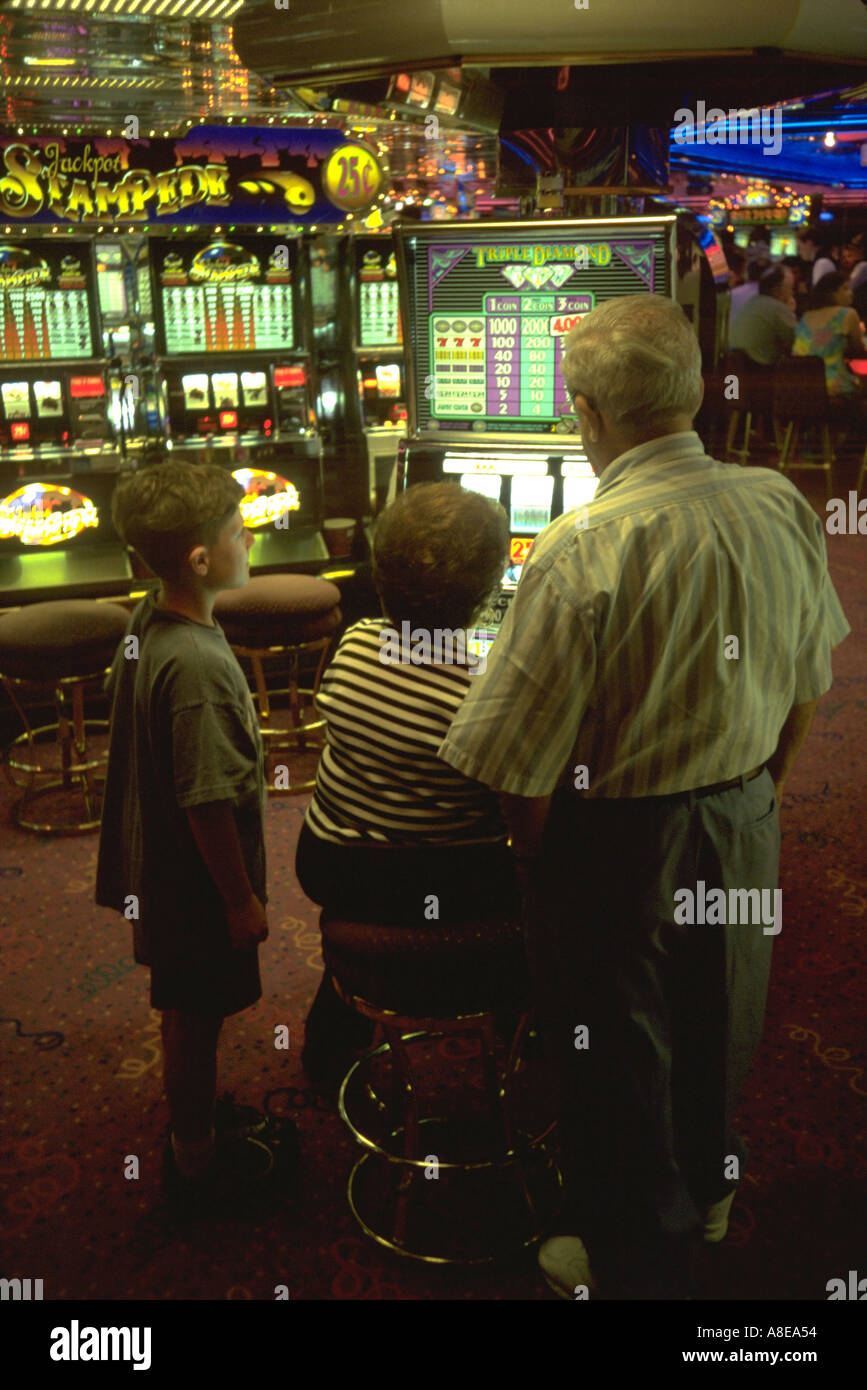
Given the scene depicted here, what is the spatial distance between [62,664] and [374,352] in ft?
8.49

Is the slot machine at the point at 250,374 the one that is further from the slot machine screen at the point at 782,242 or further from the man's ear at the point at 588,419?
the slot machine screen at the point at 782,242

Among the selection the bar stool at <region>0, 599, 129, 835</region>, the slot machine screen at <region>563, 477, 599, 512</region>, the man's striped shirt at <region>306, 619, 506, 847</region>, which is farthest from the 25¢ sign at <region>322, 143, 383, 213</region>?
the man's striped shirt at <region>306, 619, 506, 847</region>

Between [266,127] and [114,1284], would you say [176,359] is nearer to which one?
[266,127]

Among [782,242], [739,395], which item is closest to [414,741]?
[739,395]

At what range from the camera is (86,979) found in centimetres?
332

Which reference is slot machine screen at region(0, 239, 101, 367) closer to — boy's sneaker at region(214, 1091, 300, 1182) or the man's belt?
boy's sneaker at region(214, 1091, 300, 1182)

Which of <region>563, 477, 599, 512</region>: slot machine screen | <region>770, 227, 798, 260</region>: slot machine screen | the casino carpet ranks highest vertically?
<region>770, 227, 798, 260</region>: slot machine screen

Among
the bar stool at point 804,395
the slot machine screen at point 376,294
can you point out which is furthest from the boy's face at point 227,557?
the bar stool at point 804,395

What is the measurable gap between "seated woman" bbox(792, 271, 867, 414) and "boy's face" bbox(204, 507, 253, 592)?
29.9 feet

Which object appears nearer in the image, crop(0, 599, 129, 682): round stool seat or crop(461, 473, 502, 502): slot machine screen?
crop(461, 473, 502, 502): slot machine screen

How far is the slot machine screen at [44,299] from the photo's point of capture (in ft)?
16.1

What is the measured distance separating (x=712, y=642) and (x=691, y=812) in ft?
0.94

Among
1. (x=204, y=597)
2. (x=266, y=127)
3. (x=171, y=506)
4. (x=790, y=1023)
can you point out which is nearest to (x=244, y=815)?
(x=204, y=597)

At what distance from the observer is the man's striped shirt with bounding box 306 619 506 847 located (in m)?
2.02
